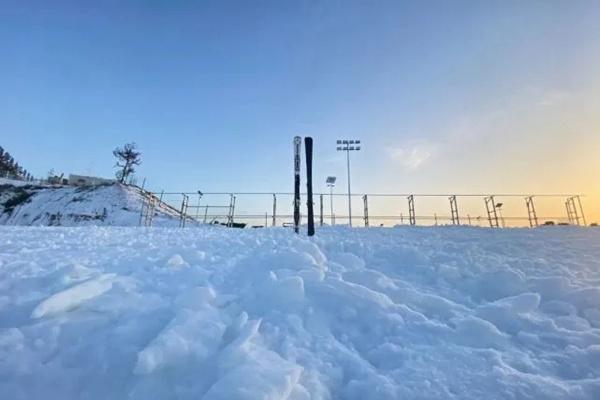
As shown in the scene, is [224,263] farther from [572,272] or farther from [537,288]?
[572,272]

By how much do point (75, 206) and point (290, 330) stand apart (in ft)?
126

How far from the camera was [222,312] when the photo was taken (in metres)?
3.20

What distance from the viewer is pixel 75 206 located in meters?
34.3

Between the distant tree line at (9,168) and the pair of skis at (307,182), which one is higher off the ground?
the distant tree line at (9,168)

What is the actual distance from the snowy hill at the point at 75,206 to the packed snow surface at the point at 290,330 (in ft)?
82.0

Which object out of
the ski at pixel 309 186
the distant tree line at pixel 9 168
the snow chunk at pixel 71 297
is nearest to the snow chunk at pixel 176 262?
the snow chunk at pixel 71 297

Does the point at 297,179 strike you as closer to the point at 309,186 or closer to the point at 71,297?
the point at 309,186

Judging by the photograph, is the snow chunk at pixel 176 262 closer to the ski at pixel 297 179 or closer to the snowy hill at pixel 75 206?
the ski at pixel 297 179

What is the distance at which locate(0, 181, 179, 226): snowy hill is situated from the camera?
1229 inches

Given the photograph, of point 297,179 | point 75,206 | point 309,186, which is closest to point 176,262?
point 309,186

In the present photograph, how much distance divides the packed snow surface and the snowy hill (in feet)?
82.0

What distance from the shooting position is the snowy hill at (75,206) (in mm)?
31228

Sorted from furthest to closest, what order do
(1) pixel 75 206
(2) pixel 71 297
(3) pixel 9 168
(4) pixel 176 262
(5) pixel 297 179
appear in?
(3) pixel 9 168
(1) pixel 75 206
(5) pixel 297 179
(4) pixel 176 262
(2) pixel 71 297

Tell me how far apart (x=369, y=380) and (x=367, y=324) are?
28.9 inches
